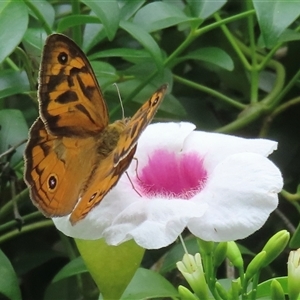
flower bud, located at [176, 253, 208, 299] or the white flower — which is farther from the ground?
the white flower

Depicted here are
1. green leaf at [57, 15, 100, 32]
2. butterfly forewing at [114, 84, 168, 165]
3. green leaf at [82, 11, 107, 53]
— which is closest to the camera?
butterfly forewing at [114, 84, 168, 165]

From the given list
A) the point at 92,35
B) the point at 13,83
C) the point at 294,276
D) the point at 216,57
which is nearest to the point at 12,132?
the point at 13,83

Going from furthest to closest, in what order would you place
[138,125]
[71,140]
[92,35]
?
[92,35]
[71,140]
[138,125]

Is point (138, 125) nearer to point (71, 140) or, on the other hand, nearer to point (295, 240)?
point (71, 140)

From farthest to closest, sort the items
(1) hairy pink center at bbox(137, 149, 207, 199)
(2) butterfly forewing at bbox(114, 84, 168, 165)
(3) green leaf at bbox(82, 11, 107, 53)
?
(3) green leaf at bbox(82, 11, 107, 53), (1) hairy pink center at bbox(137, 149, 207, 199), (2) butterfly forewing at bbox(114, 84, 168, 165)

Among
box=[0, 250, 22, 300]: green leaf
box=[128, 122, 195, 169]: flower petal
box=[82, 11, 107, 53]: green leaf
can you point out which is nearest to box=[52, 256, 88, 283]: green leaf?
box=[0, 250, 22, 300]: green leaf

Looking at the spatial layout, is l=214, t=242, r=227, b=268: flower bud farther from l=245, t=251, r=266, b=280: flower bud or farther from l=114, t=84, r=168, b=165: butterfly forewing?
l=114, t=84, r=168, b=165: butterfly forewing
